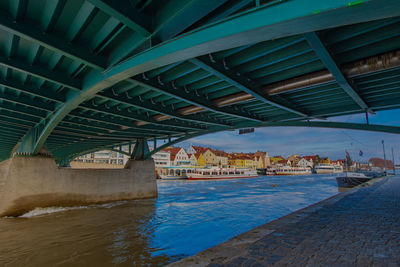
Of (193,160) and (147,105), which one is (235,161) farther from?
(147,105)

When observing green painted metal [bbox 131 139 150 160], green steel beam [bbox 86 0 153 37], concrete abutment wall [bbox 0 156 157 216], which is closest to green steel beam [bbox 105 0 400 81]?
green steel beam [bbox 86 0 153 37]

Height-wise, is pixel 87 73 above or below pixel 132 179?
above

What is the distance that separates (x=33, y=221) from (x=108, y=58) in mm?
11714

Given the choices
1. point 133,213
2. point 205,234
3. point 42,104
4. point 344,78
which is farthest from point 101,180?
point 344,78

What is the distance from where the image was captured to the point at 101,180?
1806 centimetres

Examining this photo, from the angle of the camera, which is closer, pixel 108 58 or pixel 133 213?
pixel 108 58

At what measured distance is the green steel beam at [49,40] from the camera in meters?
4.27

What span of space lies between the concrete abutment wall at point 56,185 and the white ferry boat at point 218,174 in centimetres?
3596

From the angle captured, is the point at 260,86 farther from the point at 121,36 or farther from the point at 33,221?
the point at 33,221

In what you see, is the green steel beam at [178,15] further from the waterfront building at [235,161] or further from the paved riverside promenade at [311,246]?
the waterfront building at [235,161]

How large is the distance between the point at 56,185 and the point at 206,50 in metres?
16.5

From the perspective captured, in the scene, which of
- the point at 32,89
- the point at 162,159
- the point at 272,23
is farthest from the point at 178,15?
the point at 162,159

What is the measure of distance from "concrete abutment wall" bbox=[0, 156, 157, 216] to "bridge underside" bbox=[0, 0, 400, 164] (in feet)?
20.6

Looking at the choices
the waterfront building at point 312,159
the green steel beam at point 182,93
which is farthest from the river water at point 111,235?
the waterfront building at point 312,159
